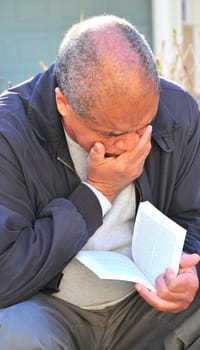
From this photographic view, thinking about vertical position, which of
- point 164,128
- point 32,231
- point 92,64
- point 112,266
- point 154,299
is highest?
point 92,64

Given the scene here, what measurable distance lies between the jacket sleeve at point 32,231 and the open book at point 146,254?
11 cm

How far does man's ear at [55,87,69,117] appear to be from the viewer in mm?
2312

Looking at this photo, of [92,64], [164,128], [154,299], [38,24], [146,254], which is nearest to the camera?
[92,64]

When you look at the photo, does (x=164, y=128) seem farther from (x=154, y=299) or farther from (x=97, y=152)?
(x=154, y=299)

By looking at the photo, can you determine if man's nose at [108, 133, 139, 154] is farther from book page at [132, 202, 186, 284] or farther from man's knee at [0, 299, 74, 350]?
man's knee at [0, 299, 74, 350]

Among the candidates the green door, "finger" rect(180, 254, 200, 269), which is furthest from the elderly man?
the green door

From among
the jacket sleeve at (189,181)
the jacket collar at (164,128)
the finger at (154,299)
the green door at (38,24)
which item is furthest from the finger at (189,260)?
the green door at (38,24)

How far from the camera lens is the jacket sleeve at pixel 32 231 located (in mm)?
Result: 2238

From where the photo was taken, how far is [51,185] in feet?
7.97

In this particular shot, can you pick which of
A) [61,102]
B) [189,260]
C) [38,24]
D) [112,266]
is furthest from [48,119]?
[38,24]

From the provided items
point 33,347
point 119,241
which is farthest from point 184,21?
point 33,347

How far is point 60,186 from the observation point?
2441mm

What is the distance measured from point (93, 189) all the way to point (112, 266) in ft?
0.97

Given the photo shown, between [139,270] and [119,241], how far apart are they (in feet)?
0.63
